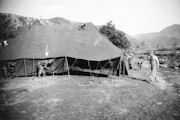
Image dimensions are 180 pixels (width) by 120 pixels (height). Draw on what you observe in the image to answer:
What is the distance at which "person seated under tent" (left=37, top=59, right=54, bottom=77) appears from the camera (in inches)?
465

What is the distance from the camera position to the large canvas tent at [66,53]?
468 inches

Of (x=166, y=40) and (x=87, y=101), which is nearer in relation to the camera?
(x=87, y=101)

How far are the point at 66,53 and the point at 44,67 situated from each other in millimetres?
2416

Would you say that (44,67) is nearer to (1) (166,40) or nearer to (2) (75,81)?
(2) (75,81)

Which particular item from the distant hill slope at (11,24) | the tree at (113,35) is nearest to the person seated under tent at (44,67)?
the tree at (113,35)

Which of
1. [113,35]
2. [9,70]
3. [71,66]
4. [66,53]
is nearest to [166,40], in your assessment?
[113,35]

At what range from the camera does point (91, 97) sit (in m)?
7.66

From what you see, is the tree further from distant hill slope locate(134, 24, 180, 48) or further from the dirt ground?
distant hill slope locate(134, 24, 180, 48)

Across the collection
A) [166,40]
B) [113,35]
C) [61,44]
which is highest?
[166,40]

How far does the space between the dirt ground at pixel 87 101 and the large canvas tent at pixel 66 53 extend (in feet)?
6.92

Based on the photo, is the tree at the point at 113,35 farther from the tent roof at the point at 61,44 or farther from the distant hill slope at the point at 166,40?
the distant hill slope at the point at 166,40

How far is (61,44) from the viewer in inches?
514

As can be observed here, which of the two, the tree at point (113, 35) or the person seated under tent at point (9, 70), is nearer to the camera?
the person seated under tent at point (9, 70)

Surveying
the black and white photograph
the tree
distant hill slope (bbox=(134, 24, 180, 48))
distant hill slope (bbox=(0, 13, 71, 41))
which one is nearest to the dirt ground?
the black and white photograph
